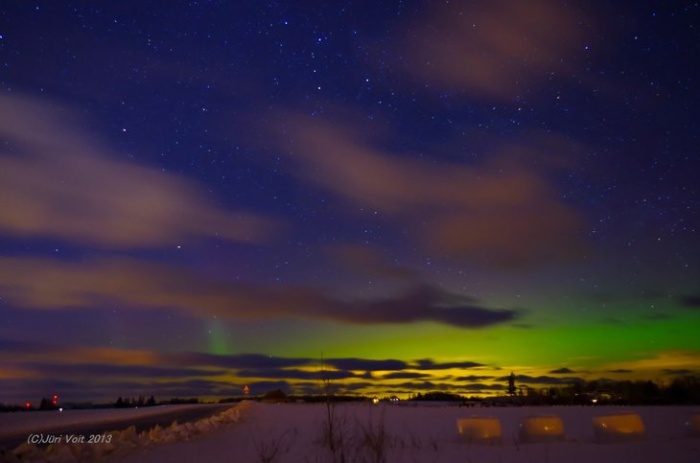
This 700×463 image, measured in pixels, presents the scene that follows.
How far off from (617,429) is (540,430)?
240 centimetres

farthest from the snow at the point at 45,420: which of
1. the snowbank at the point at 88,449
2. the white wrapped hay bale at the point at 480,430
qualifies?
the white wrapped hay bale at the point at 480,430

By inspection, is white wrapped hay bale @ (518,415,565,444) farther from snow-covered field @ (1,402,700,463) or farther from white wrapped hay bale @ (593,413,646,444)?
white wrapped hay bale @ (593,413,646,444)

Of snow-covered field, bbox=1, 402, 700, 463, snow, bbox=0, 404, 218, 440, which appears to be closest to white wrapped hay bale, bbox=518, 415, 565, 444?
snow-covered field, bbox=1, 402, 700, 463

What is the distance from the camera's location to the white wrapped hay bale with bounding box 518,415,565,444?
1881 centimetres

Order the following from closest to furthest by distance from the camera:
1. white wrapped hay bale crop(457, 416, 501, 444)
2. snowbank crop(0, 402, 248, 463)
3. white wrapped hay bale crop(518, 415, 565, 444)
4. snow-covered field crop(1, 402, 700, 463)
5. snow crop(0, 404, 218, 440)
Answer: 1. snowbank crop(0, 402, 248, 463)
2. snow-covered field crop(1, 402, 700, 463)
3. white wrapped hay bale crop(518, 415, 565, 444)
4. white wrapped hay bale crop(457, 416, 501, 444)
5. snow crop(0, 404, 218, 440)

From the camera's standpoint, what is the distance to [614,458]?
1557 centimetres

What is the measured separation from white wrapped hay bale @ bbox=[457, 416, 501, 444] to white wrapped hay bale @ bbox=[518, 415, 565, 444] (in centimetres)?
80

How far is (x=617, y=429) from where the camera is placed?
1902cm

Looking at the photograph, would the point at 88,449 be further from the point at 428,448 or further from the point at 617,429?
the point at 617,429

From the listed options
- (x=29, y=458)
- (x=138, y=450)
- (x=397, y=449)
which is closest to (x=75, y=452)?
(x=29, y=458)

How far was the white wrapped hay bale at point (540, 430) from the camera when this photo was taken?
18.8 m

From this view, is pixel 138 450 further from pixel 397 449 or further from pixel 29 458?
pixel 397 449

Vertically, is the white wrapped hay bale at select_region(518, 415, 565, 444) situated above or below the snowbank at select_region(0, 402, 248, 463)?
below

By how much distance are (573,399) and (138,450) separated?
58.8m
